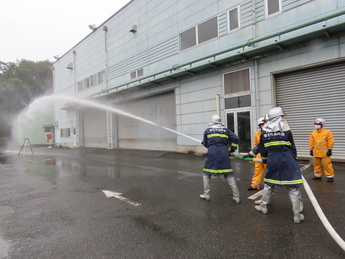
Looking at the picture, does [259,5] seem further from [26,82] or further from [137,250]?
[26,82]

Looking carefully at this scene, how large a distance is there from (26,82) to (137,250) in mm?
46054

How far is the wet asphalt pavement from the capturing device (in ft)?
8.43

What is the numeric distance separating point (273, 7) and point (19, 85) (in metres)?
39.6

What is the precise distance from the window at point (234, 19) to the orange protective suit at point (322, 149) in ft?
21.1

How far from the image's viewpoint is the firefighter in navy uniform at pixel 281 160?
10.4ft

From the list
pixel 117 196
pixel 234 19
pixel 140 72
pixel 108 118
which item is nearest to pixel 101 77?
pixel 108 118

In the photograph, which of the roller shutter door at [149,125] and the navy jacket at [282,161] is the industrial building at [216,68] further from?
the navy jacket at [282,161]

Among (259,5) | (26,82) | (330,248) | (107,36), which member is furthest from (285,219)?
(26,82)

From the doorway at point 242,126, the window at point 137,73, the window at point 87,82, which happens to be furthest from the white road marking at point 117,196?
the window at point 87,82

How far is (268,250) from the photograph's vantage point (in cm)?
250

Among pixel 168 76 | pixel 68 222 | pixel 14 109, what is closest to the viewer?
pixel 68 222

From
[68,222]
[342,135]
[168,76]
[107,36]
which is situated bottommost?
[68,222]

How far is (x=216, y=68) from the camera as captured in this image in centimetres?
1053

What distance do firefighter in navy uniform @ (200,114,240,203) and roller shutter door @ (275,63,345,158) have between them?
5709mm
